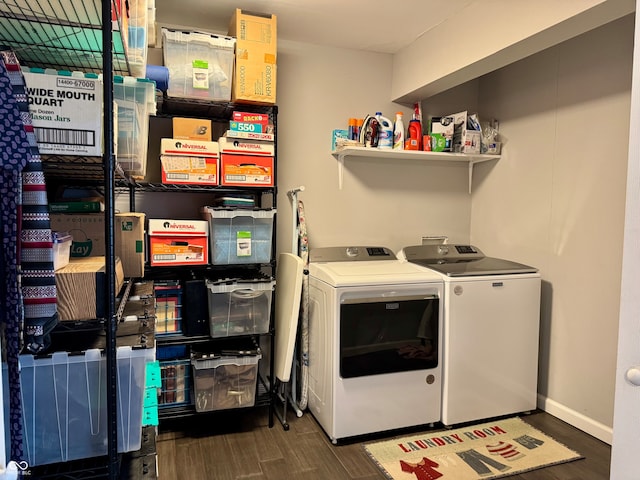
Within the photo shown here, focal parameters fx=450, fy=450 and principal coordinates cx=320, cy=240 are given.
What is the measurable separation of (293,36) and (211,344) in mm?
2052

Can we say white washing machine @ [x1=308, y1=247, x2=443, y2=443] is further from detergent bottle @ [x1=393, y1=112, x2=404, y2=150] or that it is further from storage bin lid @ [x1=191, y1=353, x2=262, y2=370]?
detergent bottle @ [x1=393, y1=112, x2=404, y2=150]

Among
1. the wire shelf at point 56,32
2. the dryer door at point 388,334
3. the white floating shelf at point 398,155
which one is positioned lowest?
the dryer door at point 388,334

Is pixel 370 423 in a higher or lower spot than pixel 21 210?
lower

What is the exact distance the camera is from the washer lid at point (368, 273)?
2.54 meters

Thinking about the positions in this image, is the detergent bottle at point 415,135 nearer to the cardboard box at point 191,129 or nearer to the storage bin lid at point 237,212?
the storage bin lid at point 237,212

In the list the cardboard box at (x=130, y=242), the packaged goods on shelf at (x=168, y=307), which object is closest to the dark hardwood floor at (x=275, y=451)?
the packaged goods on shelf at (x=168, y=307)

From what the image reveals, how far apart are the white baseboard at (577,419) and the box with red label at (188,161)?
2.51 meters

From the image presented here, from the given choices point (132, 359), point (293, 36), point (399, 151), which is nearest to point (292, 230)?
point (399, 151)

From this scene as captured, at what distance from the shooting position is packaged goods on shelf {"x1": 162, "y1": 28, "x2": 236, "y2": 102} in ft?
7.96

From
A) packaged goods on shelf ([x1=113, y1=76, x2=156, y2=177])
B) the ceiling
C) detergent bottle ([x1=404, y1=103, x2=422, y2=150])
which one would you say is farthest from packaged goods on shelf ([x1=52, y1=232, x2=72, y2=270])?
detergent bottle ([x1=404, y1=103, x2=422, y2=150])

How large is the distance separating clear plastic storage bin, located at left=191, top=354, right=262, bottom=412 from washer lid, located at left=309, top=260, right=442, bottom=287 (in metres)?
0.63

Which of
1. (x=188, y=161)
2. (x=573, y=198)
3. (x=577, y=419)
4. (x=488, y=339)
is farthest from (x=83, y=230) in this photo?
(x=577, y=419)

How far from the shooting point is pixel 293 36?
9.71 feet

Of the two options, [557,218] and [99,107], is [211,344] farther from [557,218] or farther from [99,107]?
[557,218]
